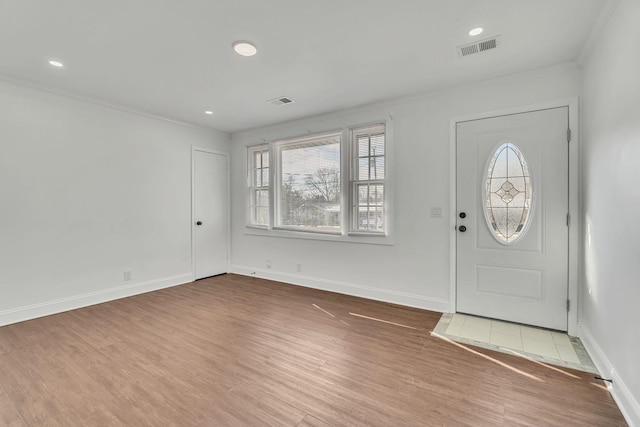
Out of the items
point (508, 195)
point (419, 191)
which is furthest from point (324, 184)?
point (508, 195)

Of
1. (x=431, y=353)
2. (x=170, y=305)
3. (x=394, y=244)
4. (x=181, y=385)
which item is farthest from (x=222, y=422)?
(x=394, y=244)

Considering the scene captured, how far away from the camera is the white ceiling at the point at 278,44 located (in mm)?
1968

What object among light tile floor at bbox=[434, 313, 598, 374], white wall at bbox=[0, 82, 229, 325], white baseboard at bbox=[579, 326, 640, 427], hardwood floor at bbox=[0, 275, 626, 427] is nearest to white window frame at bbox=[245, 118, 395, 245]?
hardwood floor at bbox=[0, 275, 626, 427]

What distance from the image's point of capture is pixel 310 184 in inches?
177

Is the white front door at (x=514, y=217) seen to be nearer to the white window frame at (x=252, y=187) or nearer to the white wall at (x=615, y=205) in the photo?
the white wall at (x=615, y=205)

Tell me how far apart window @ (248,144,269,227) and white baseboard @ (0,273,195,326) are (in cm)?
149

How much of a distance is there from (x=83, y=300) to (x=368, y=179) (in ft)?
12.8

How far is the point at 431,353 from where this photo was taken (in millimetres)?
2432

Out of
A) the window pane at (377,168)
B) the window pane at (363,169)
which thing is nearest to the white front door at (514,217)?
the window pane at (377,168)

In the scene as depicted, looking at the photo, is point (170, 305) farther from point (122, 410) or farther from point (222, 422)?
point (222, 422)

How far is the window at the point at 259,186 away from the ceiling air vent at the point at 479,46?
129 inches

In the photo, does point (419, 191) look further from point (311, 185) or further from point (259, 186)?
point (259, 186)

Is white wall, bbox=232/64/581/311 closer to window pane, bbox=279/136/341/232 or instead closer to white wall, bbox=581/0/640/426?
window pane, bbox=279/136/341/232

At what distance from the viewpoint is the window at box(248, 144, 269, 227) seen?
16.5 feet
